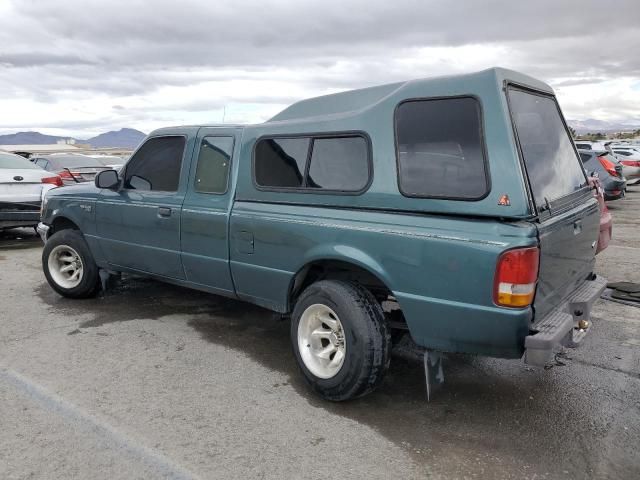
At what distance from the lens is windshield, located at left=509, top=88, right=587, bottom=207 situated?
3301 millimetres

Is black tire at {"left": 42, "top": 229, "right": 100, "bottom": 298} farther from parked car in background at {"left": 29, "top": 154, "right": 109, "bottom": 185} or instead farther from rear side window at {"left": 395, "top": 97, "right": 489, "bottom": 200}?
parked car in background at {"left": 29, "top": 154, "right": 109, "bottom": 185}

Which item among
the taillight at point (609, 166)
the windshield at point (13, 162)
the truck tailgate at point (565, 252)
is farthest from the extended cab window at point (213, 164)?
the taillight at point (609, 166)

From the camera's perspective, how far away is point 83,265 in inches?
228

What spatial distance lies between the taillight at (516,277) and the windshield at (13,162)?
971 cm

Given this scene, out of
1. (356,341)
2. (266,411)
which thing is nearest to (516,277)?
(356,341)

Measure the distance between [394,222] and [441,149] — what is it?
1.69 feet

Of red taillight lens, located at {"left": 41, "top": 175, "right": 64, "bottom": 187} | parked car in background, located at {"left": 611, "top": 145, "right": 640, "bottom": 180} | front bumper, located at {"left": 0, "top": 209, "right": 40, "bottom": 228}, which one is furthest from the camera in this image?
parked car in background, located at {"left": 611, "top": 145, "right": 640, "bottom": 180}

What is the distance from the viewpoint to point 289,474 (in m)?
2.88

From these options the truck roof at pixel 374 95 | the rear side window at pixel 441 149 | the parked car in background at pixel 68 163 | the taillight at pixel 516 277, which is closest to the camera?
the taillight at pixel 516 277

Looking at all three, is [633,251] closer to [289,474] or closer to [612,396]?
[612,396]

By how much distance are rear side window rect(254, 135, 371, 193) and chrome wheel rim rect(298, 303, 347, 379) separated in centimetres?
84

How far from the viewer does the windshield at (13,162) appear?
1009cm

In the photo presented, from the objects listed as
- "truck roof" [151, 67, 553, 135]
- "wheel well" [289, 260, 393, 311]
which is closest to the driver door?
"truck roof" [151, 67, 553, 135]

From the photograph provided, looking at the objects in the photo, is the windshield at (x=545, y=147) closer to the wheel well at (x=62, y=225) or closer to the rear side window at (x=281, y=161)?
the rear side window at (x=281, y=161)
